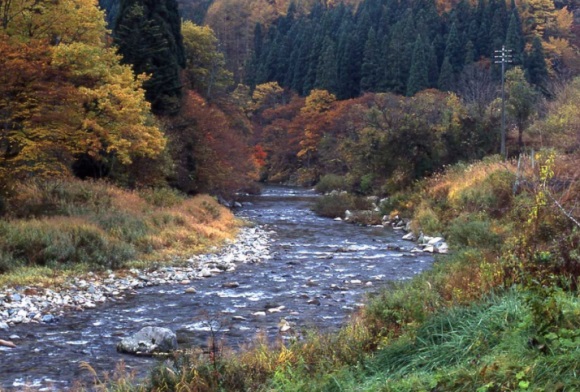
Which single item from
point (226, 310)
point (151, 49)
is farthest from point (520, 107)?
point (226, 310)

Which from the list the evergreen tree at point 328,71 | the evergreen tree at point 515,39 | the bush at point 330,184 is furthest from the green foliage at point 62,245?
the evergreen tree at point 515,39

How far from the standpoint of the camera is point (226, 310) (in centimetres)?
1176

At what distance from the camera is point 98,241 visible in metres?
16.1

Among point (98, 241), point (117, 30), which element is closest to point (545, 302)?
point (98, 241)

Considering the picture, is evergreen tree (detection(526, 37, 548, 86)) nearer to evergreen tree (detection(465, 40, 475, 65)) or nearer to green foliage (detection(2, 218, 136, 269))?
evergreen tree (detection(465, 40, 475, 65))

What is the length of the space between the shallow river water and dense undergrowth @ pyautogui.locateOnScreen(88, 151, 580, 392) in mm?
1156

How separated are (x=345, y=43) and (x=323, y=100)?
1231 centimetres

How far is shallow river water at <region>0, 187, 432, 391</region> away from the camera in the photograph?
8.48 meters

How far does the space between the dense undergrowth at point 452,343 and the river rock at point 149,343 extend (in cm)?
138

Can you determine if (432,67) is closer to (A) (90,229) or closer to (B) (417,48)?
(B) (417,48)

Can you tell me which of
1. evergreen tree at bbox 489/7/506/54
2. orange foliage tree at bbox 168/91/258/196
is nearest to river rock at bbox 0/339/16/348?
orange foliage tree at bbox 168/91/258/196

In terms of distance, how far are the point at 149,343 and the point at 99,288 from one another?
4920 mm

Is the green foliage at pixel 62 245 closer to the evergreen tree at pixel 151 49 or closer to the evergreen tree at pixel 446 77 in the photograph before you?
the evergreen tree at pixel 151 49

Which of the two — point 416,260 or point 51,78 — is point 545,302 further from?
point 51,78
